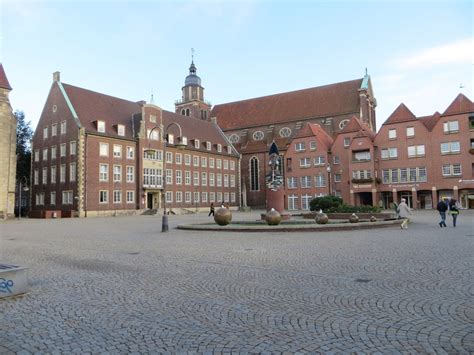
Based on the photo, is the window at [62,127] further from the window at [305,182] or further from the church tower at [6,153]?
the window at [305,182]

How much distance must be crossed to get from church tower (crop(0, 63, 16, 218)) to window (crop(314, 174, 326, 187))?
136 feet

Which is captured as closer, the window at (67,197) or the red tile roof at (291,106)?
the window at (67,197)

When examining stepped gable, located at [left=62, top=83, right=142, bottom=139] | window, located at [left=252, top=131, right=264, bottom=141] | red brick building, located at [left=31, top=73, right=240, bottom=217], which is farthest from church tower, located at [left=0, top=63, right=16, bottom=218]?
window, located at [left=252, top=131, right=264, bottom=141]

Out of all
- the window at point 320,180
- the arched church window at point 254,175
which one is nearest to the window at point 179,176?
the arched church window at point 254,175

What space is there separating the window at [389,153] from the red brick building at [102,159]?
28.6 meters

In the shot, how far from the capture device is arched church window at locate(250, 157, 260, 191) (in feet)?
254

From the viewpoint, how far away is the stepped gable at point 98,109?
5314 cm

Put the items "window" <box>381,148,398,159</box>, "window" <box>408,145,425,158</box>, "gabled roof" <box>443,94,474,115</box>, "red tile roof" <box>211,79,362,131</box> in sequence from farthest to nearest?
"red tile roof" <box>211,79,362,131</box>, "window" <box>381,148,398,159</box>, "window" <box>408,145,425,158</box>, "gabled roof" <box>443,94,474,115</box>

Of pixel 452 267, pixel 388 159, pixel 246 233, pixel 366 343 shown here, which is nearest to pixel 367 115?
pixel 388 159

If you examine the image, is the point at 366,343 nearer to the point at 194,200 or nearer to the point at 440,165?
the point at 440,165

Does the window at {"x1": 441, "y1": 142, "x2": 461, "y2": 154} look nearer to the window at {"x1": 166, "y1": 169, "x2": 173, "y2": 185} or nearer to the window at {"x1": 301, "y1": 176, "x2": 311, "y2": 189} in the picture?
the window at {"x1": 301, "y1": 176, "x2": 311, "y2": 189}

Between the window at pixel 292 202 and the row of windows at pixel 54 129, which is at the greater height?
the row of windows at pixel 54 129

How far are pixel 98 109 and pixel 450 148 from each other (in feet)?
157

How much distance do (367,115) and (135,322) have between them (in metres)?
70.4
